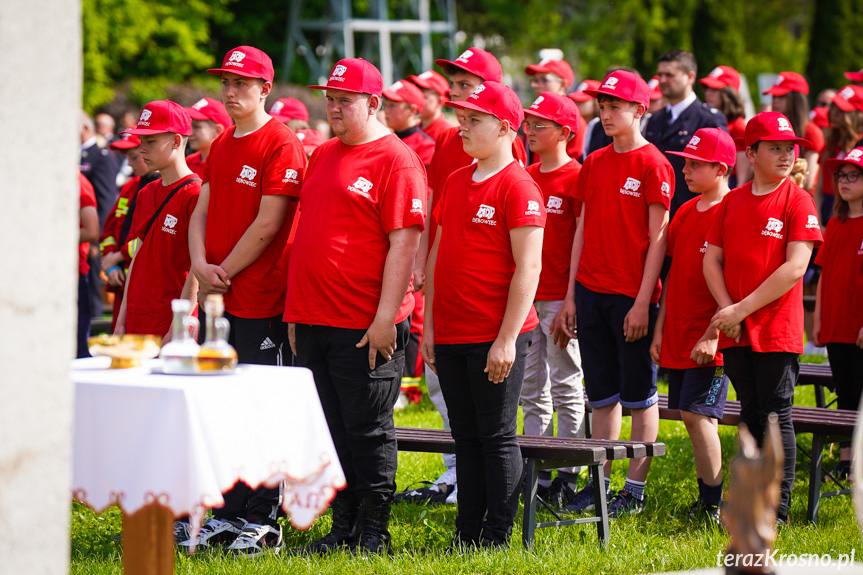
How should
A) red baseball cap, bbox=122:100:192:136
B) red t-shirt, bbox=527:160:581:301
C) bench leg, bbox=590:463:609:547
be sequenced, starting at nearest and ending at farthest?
1. bench leg, bbox=590:463:609:547
2. red baseball cap, bbox=122:100:192:136
3. red t-shirt, bbox=527:160:581:301

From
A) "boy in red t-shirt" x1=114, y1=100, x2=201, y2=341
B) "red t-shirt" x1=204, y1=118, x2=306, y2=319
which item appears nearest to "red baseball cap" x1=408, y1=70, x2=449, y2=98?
"boy in red t-shirt" x1=114, y1=100, x2=201, y2=341

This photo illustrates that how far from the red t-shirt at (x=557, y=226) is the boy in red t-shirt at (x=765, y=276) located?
1070mm

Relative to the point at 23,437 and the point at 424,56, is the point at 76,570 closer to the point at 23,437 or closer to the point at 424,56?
the point at 23,437

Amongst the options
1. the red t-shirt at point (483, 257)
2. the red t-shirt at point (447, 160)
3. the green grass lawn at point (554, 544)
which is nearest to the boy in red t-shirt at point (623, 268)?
the green grass lawn at point (554, 544)

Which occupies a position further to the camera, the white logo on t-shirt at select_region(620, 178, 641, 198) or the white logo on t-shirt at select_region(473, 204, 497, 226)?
the white logo on t-shirt at select_region(620, 178, 641, 198)

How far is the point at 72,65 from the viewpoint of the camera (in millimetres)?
3275

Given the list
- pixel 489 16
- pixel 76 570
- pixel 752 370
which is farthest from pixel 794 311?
pixel 489 16

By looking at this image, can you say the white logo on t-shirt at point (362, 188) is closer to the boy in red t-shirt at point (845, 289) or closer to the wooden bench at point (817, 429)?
the wooden bench at point (817, 429)

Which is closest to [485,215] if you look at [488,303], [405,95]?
[488,303]

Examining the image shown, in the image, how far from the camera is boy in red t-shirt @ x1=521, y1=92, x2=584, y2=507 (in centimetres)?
674

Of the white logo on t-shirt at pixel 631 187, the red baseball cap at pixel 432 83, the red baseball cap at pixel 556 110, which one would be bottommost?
the white logo on t-shirt at pixel 631 187

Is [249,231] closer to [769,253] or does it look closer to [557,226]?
[557,226]

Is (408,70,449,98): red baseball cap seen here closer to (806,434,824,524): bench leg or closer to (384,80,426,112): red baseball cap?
(384,80,426,112): red baseball cap

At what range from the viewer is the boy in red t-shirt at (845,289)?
6.90m
